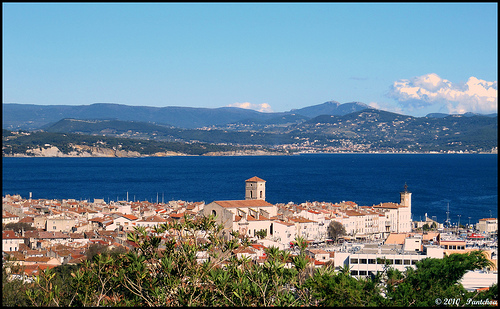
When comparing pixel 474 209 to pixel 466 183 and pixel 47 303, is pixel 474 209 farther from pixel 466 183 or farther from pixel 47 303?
pixel 47 303

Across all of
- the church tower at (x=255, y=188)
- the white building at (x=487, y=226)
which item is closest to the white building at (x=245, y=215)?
the church tower at (x=255, y=188)

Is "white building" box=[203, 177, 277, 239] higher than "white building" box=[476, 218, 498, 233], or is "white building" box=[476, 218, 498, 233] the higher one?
"white building" box=[203, 177, 277, 239]

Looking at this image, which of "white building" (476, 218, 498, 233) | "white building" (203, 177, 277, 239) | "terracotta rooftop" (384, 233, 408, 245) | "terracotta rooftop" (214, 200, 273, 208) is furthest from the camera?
"white building" (476, 218, 498, 233)

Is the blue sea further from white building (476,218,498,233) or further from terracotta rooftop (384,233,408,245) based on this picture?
terracotta rooftop (384,233,408,245)

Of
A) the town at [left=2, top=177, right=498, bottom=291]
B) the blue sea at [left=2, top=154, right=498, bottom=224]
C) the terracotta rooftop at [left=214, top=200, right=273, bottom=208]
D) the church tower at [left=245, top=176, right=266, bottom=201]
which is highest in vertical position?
the church tower at [left=245, top=176, right=266, bottom=201]

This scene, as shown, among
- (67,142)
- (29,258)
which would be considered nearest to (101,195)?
(29,258)

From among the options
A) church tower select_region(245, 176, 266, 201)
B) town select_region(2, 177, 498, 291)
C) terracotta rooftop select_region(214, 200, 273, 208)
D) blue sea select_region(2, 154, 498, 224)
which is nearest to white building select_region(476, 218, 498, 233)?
town select_region(2, 177, 498, 291)

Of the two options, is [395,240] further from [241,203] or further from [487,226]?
[487,226]

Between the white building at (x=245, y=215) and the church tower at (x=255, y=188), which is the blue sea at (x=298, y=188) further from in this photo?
the white building at (x=245, y=215)

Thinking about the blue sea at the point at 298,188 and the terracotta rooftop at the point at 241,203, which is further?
the blue sea at the point at 298,188
